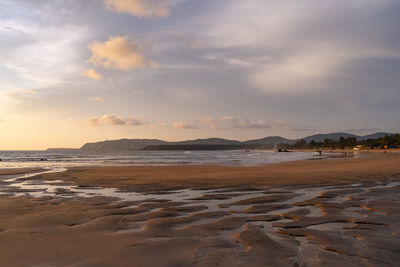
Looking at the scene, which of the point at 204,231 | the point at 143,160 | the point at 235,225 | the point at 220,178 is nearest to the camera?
the point at 204,231

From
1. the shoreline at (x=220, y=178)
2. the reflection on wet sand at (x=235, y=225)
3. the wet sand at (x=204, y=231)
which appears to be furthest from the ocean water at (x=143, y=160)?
the wet sand at (x=204, y=231)

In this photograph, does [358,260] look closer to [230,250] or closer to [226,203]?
[230,250]

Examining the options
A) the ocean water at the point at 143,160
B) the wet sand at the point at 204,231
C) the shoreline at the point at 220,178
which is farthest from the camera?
the ocean water at the point at 143,160

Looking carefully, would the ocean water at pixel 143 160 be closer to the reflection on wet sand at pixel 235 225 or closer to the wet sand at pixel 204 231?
the reflection on wet sand at pixel 235 225

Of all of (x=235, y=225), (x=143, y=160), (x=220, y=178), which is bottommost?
(x=143, y=160)

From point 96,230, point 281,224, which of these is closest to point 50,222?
point 96,230

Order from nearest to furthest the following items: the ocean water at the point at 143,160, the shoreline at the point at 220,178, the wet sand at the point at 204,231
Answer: the wet sand at the point at 204,231, the shoreline at the point at 220,178, the ocean water at the point at 143,160

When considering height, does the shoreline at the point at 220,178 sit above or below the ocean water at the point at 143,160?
above

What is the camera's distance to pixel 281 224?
6535 mm

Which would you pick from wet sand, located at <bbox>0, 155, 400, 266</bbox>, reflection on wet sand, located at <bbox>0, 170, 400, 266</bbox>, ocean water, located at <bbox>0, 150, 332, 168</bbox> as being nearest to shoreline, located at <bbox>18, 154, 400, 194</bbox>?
reflection on wet sand, located at <bbox>0, 170, 400, 266</bbox>

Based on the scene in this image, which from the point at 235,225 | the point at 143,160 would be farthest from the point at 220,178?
the point at 143,160

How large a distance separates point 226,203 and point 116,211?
347cm

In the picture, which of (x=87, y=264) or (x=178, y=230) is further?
(x=178, y=230)

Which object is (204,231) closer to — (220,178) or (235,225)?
(235,225)
